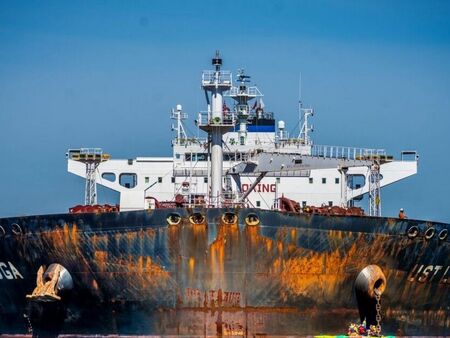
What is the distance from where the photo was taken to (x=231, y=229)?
45.2 m

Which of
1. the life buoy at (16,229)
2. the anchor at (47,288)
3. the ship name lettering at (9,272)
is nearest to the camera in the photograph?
the anchor at (47,288)

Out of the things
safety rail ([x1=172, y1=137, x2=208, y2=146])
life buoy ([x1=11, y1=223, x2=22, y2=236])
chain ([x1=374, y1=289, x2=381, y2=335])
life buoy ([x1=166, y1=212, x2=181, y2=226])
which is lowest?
chain ([x1=374, y1=289, x2=381, y2=335])

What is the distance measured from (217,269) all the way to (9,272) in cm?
943

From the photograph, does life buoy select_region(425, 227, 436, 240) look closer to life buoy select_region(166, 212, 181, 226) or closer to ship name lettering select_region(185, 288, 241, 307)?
A: ship name lettering select_region(185, 288, 241, 307)

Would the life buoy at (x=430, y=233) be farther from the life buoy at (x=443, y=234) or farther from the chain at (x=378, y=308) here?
the chain at (x=378, y=308)

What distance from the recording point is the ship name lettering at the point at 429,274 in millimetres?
49062

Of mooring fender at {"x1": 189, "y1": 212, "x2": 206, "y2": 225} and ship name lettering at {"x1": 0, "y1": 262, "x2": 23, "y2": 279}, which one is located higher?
mooring fender at {"x1": 189, "y1": 212, "x2": 206, "y2": 225}

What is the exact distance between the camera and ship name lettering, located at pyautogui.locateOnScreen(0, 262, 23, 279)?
4904cm

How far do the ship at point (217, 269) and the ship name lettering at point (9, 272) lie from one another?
0.21ft

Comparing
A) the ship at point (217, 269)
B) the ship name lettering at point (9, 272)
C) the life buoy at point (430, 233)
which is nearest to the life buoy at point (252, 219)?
the ship at point (217, 269)

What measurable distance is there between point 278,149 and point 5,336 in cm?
2354

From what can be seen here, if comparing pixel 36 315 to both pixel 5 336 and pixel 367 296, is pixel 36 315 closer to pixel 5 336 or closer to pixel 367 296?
pixel 5 336

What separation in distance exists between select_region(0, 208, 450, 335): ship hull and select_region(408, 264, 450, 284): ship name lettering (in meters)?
0.96

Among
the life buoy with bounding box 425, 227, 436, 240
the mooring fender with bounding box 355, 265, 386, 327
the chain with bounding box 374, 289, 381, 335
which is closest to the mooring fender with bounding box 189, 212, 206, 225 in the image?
the mooring fender with bounding box 355, 265, 386, 327
